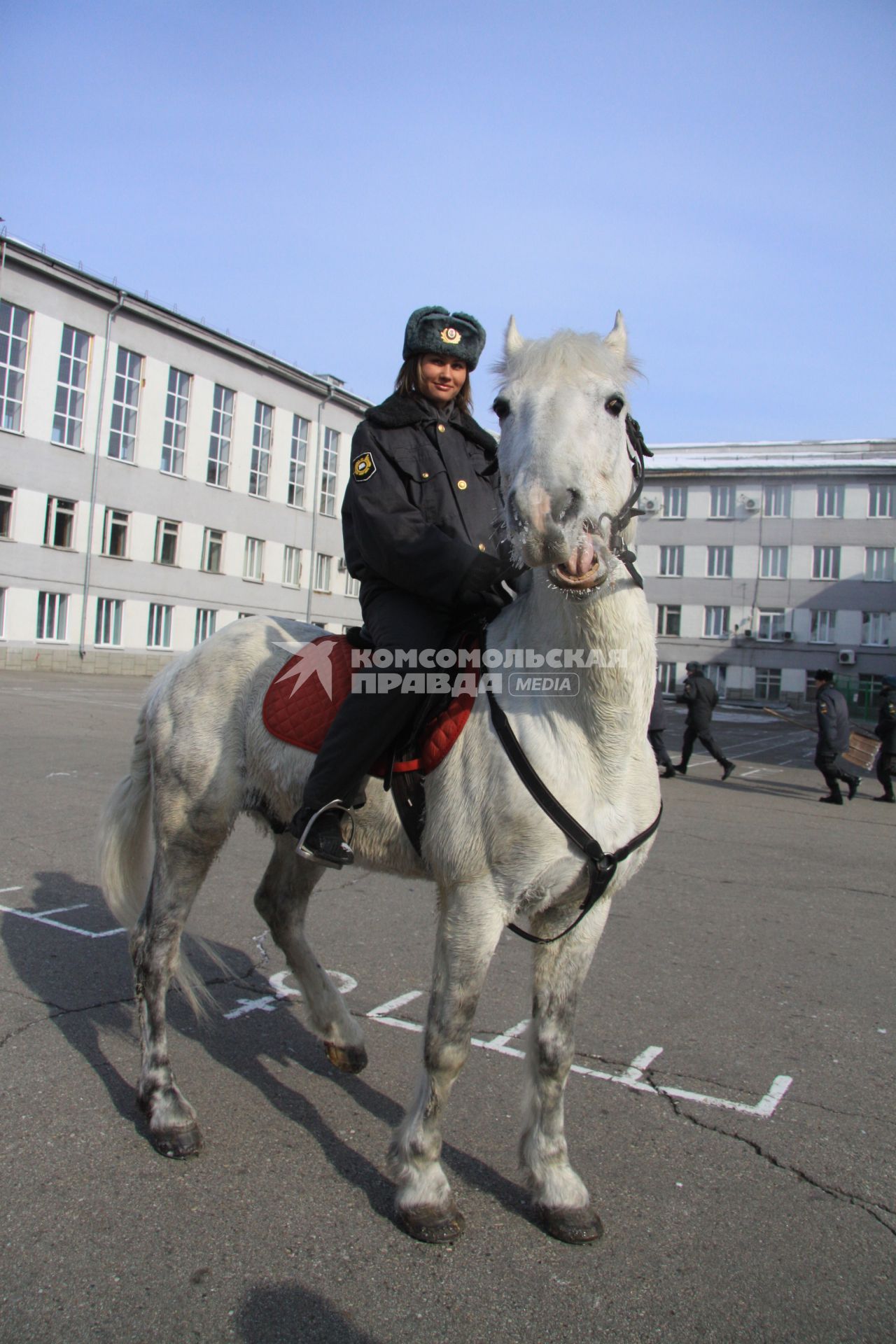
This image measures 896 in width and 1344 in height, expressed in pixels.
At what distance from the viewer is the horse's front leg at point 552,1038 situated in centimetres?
306

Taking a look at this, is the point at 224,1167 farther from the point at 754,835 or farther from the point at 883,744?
the point at 883,744

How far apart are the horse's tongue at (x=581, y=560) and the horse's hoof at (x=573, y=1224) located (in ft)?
6.55

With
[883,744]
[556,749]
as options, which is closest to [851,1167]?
[556,749]

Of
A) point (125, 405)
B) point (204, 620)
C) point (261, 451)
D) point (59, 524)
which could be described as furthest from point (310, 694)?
point (261, 451)

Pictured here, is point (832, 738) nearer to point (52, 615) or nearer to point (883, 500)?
point (52, 615)

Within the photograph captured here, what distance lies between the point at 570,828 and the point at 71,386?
129ft

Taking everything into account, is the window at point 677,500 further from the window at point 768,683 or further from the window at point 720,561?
the window at point 768,683

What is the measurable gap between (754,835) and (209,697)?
26.8 ft

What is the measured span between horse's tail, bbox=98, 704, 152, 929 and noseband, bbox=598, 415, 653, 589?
258cm

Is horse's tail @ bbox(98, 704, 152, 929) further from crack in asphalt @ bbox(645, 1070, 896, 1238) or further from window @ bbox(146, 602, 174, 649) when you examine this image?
window @ bbox(146, 602, 174, 649)

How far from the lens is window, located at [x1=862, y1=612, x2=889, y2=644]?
53312mm

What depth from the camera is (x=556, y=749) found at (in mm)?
2961

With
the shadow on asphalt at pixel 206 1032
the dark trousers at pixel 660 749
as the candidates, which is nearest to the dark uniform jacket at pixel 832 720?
the dark trousers at pixel 660 749

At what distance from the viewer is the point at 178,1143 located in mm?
3270
